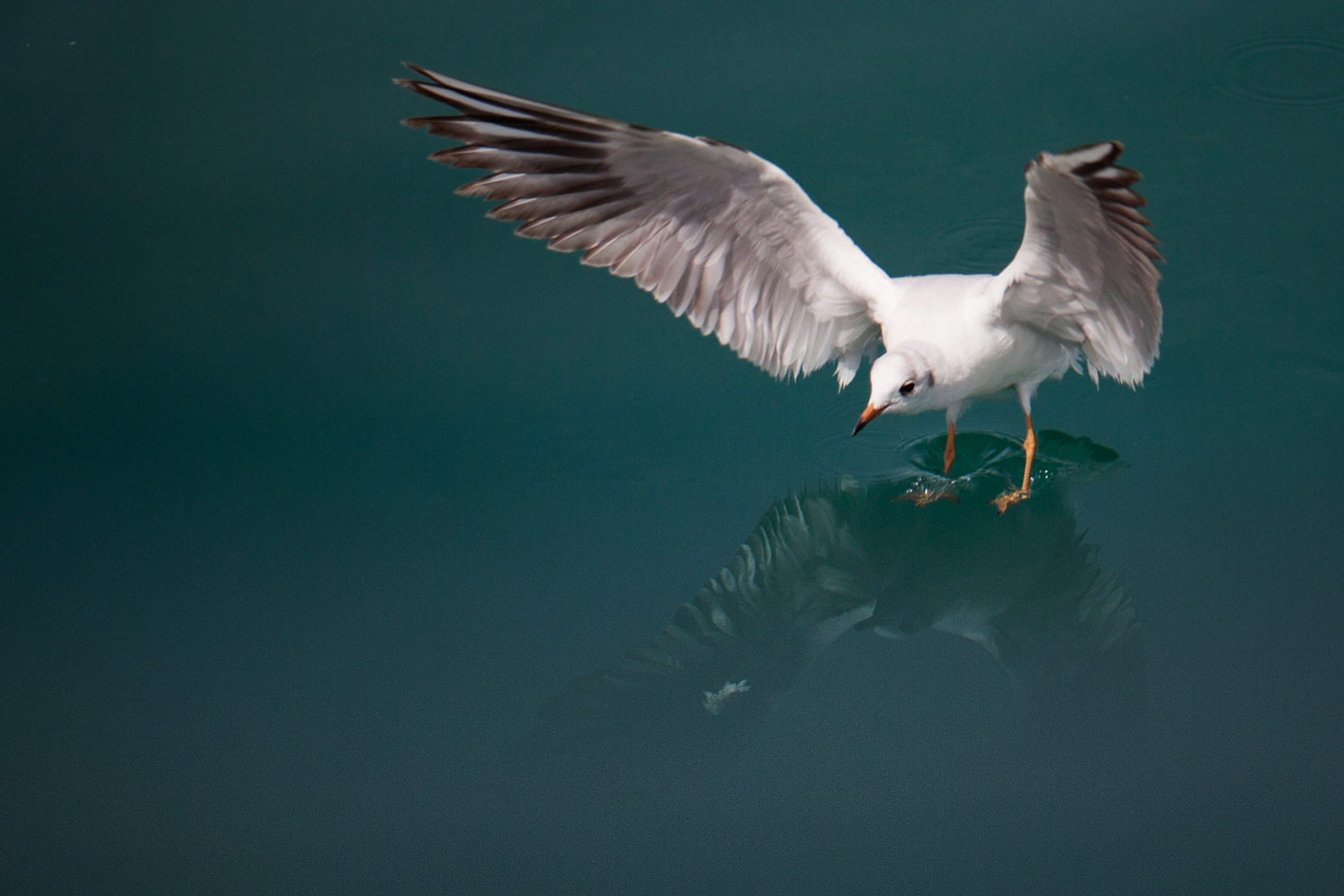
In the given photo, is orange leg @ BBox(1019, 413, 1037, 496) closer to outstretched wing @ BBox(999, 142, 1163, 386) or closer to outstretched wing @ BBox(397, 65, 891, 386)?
outstretched wing @ BBox(999, 142, 1163, 386)

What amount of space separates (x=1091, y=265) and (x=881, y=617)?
0.63m

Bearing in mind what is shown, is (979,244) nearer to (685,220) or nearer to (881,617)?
(685,220)

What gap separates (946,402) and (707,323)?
1.44 feet

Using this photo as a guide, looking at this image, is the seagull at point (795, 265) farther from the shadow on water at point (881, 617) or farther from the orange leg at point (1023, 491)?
the shadow on water at point (881, 617)

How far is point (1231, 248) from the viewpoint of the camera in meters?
2.45

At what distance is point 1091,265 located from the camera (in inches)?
71.0

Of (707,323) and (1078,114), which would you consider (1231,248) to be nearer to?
(1078,114)

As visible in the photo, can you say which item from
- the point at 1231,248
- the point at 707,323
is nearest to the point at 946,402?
the point at 707,323

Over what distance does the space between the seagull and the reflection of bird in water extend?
0.11 meters

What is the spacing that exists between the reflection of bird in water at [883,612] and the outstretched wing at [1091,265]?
24cm

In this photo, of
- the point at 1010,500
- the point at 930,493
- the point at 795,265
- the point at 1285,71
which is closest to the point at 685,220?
the point at 795,265

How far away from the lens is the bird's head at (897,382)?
6.40ft

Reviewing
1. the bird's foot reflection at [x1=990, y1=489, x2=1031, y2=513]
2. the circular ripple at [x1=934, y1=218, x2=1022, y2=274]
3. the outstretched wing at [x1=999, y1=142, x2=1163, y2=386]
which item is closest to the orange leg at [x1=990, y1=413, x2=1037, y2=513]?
the bird's foot reflection at [x1=990, y1=489, x2=1031, y2=513]

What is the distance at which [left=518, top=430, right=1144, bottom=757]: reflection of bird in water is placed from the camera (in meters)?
1.84
